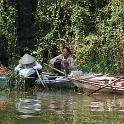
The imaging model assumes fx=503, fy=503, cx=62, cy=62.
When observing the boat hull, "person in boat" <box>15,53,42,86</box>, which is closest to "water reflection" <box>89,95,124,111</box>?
the boat hull

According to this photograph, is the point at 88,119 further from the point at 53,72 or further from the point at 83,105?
the point at 53,72

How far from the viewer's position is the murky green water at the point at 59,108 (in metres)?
9.57

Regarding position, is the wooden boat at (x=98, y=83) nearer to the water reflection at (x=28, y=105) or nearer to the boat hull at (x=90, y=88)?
the boat hull at (x=90, y=88)

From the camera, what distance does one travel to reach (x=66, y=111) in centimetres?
1069

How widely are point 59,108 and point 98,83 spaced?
285cm

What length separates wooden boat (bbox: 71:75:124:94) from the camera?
44.1ft

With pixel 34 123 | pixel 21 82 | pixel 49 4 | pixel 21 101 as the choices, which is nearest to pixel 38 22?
pixel 49 4

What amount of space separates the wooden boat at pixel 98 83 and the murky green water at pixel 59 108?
195mm

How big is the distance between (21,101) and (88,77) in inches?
108

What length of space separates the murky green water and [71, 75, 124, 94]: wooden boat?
0.20 metres

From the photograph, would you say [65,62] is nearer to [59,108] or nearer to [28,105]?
[28,105]

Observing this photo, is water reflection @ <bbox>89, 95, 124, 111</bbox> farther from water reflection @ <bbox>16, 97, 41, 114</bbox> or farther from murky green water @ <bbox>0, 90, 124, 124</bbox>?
water reflection @ <bbox>16, 97, 41, 114</bbox>

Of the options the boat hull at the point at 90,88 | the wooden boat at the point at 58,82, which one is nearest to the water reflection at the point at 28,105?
the boat hull at the point at 90,88

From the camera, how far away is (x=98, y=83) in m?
13.8
